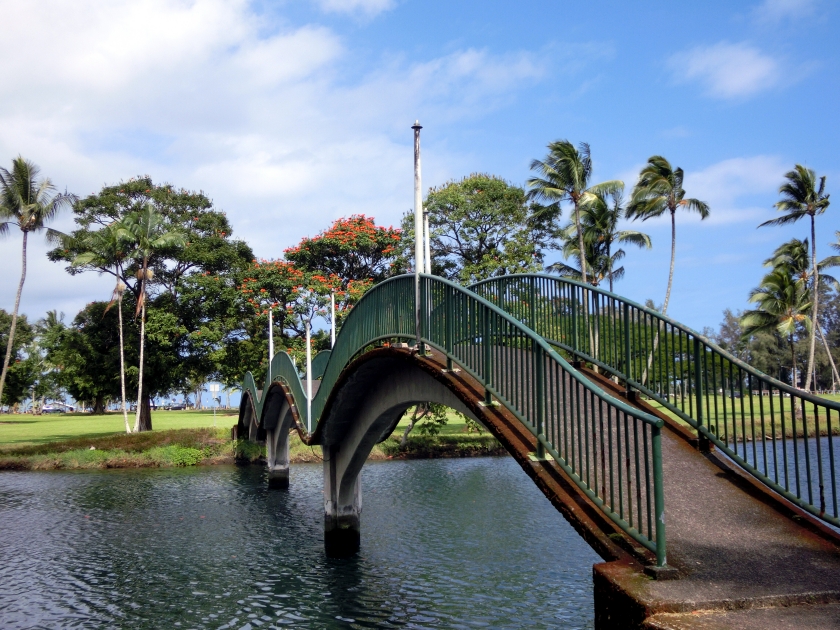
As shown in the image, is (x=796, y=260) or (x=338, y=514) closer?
(x=338, y=514)

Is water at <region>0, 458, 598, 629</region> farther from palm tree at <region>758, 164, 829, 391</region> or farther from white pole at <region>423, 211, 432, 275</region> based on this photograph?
palm tree at <region>758, 164, 829, 391</region>

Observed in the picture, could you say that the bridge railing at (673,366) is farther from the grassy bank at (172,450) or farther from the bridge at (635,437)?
the grassy bank at (172,450)

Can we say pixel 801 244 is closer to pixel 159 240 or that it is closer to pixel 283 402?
pixel 283 402

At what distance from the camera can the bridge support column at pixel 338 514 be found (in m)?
17.2

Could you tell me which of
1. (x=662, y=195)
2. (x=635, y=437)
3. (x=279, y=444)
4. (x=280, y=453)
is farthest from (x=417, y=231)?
(x=662, y=195)

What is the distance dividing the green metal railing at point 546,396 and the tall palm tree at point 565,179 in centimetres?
2319

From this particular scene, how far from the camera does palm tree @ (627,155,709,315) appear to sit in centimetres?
3384

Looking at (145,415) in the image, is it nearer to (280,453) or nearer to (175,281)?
(175,281)

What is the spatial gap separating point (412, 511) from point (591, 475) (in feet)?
50.0

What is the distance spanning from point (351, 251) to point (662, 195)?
17310 millimetres

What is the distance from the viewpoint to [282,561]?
53.0 feet

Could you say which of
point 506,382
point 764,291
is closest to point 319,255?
point 764,291

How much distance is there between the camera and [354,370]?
13.7 meters

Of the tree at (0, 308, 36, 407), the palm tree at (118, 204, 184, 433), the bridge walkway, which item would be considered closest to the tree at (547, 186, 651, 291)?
the palm tree at (118, 204, 184, 433)
